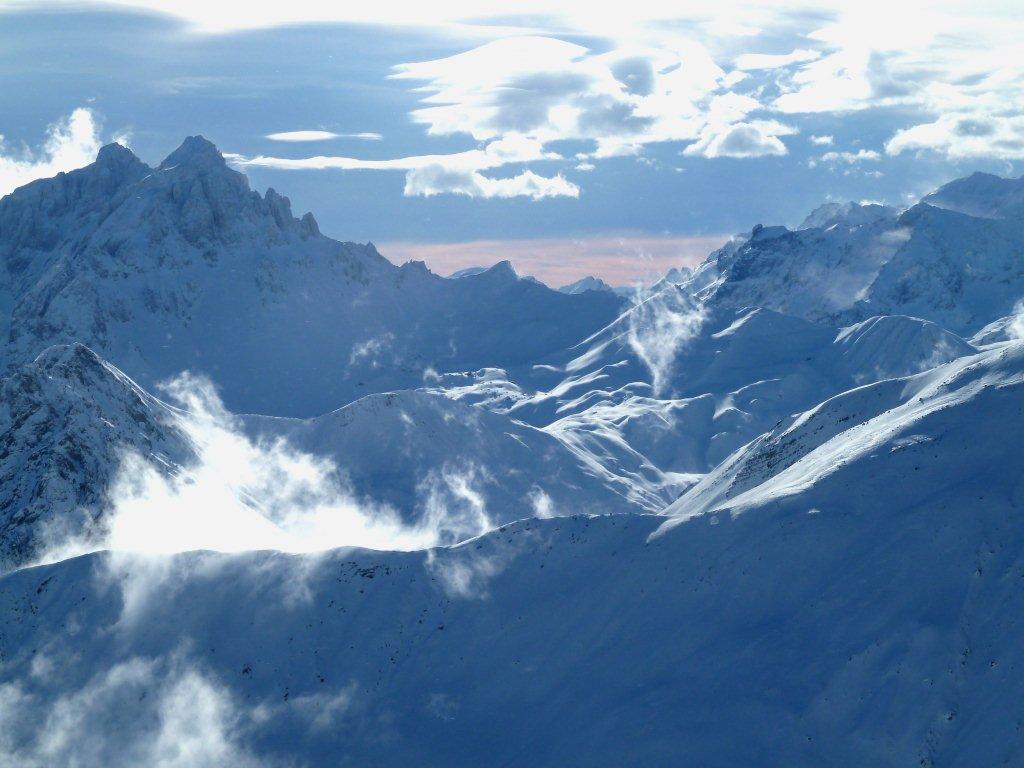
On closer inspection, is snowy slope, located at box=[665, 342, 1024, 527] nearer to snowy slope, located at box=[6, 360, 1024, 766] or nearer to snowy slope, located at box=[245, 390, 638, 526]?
snowy slope, located at box=[6, 360, 1024, 766]

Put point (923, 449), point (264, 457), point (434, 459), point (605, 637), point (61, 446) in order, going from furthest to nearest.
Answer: point (434, 459)
point (264, 457)
point (61, 446)
point (923, 449)
point (605, 637)

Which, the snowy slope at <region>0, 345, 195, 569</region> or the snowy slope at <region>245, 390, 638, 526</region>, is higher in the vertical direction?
the snowy slope at <region>0, 345, 195, 569</region>

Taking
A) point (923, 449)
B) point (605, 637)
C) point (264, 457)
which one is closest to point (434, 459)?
point (264, 457)

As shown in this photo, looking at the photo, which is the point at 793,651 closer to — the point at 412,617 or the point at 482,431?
the point at 412,617

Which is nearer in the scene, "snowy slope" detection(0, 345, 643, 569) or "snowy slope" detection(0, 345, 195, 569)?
"snowy slope" detection(0, 345, 195, 569)

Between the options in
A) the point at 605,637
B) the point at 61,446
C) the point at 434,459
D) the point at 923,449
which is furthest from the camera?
the point at 434,459

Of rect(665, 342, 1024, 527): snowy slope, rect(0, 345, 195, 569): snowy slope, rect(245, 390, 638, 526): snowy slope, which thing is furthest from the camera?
rect(245, 390, 638, 526): snowy slope

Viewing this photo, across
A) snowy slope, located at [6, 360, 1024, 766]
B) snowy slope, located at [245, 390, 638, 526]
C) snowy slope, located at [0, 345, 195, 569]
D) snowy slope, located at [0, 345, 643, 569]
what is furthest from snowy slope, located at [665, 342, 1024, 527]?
snowy slope, located at [245, 390, 638, 526]

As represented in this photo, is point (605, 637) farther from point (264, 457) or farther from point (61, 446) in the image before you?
point (264, 457)

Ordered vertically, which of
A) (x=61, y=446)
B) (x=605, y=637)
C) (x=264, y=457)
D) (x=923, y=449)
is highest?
(x=923, y=449)

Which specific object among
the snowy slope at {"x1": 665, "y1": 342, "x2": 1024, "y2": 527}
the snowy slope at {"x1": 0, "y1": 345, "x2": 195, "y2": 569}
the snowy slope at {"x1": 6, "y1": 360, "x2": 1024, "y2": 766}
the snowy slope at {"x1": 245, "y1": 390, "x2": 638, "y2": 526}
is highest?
the snowy slope at {"x1": 665, "y1": 342, "x2": 1024, "y2": 527}

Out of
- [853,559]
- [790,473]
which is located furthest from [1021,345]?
[853,559]

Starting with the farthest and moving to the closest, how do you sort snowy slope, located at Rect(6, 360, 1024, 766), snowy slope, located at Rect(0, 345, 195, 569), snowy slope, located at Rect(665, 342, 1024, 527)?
snowy slope, located at Rect(0, 345, 195, 569)
snowy slope, located at Rect(665, 342, 1024, 527)
snowy slope, located at Rect(6, 360, 1024, 766)

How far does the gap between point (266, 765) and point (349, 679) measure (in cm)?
629
